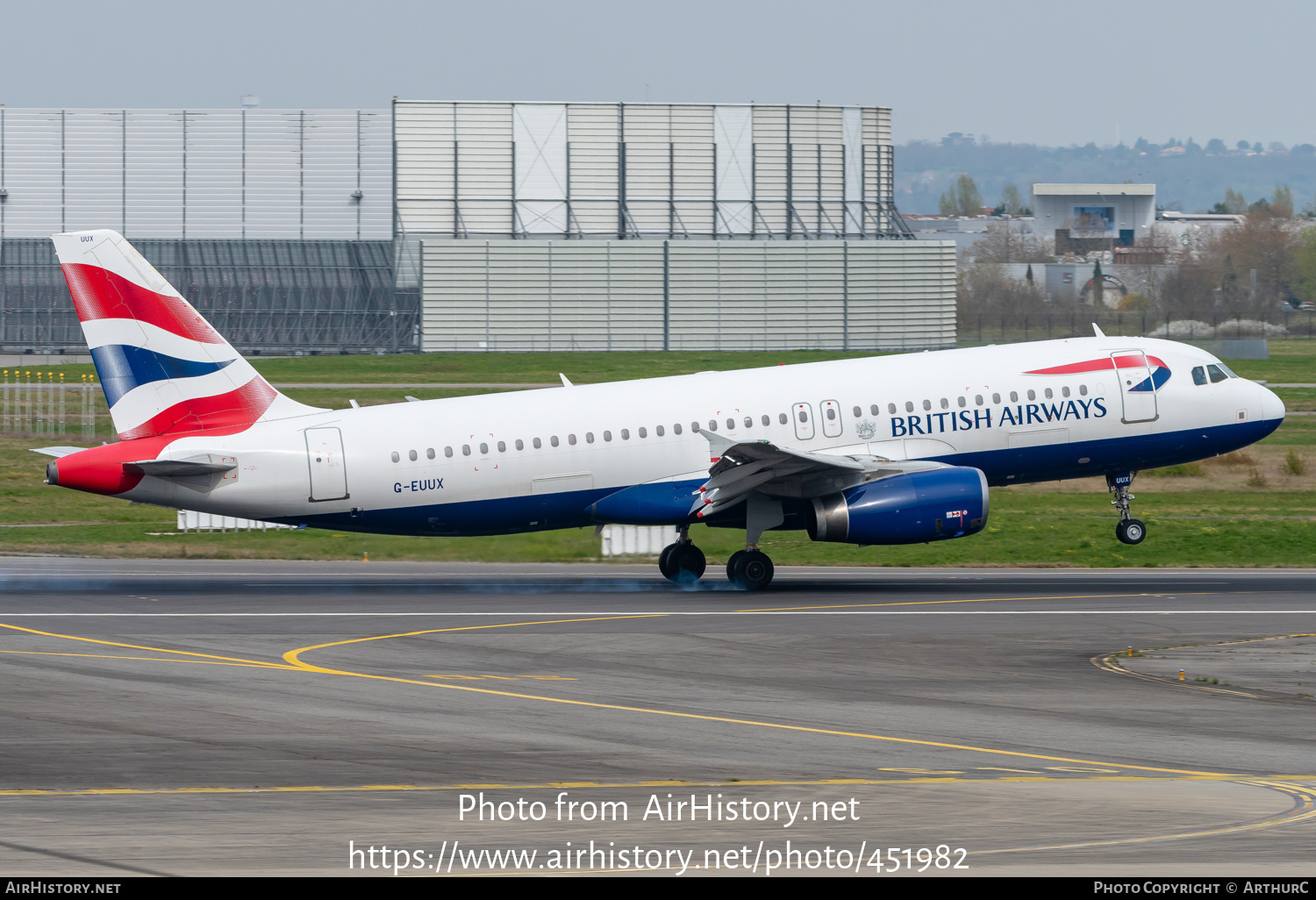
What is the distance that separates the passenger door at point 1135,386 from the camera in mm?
35625

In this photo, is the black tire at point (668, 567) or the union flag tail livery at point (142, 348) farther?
the black tire at point (668, 567)

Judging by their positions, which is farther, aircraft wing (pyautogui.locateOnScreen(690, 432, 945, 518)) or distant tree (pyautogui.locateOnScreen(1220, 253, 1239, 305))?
distant tree (pyautogui.locateOnScreen(1220, 253, 1239, 305))

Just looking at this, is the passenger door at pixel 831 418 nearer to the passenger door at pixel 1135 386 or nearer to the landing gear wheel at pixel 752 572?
the landing gear wheel at pixel 752 572

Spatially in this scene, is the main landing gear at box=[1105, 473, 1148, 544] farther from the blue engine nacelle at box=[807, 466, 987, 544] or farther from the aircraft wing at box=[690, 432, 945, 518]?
the aircraft wing at box=[690, 432, 945, 518]

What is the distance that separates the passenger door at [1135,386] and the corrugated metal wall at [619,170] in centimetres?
8074

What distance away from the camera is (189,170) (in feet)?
363

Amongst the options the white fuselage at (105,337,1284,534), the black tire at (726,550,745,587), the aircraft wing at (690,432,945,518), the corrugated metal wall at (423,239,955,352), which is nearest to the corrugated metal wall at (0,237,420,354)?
the corrugated metal wall at (423,239,955,352)

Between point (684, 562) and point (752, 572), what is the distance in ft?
7.37

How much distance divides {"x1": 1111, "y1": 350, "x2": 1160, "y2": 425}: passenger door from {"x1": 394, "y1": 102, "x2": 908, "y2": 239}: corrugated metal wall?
265ft

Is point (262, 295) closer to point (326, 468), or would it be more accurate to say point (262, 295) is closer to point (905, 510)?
point (326, 468)

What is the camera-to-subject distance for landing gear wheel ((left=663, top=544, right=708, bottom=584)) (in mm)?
35438

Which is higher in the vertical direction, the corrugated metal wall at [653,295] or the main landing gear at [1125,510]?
the corrugated metal wall at [653,295]

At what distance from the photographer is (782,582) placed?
35.6 meters

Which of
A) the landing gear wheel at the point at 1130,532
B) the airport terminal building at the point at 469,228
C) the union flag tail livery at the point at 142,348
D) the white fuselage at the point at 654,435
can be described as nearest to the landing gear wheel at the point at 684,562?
the white fuselage at the point at 654,435
